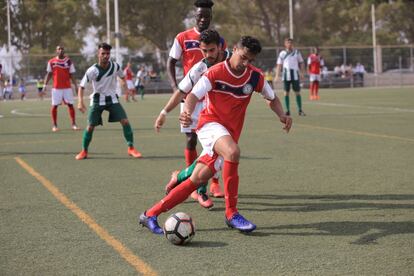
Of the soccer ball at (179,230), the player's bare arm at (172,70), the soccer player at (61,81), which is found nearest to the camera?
the soccer ball at (179,230)

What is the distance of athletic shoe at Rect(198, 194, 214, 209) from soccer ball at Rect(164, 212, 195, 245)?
4.46ft

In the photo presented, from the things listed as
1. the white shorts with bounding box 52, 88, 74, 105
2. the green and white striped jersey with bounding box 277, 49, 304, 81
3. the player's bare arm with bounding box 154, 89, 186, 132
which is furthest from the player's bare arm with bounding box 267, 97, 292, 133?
the green and white striped jersey with bounding box 277, 49, 304, 81

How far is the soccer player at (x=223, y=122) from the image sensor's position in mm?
5691

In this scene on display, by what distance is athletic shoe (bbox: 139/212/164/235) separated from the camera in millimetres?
5709

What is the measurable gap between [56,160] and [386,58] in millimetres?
37376

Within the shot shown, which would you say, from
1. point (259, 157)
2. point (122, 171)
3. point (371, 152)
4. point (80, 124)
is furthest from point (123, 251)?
point (80, 124)

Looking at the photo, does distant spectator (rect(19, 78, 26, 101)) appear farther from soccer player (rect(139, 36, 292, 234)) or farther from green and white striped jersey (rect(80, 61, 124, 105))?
soccer player (rect(139, 36, 292, 234))

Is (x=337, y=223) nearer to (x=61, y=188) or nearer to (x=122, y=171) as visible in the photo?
(x=61, y=188)

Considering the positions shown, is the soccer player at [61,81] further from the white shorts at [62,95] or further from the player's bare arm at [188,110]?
the player's bare arm at [188,110]

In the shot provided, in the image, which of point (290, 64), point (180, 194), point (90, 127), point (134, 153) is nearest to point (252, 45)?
point (180, 194)

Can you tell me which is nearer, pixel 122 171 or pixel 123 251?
pixel 123 251

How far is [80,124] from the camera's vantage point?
1819 centimetres

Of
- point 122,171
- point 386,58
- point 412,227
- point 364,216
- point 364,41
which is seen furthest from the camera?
point 364,41

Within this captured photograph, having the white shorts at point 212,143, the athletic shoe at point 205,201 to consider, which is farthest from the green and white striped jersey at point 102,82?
the white shorts at point 212,143
